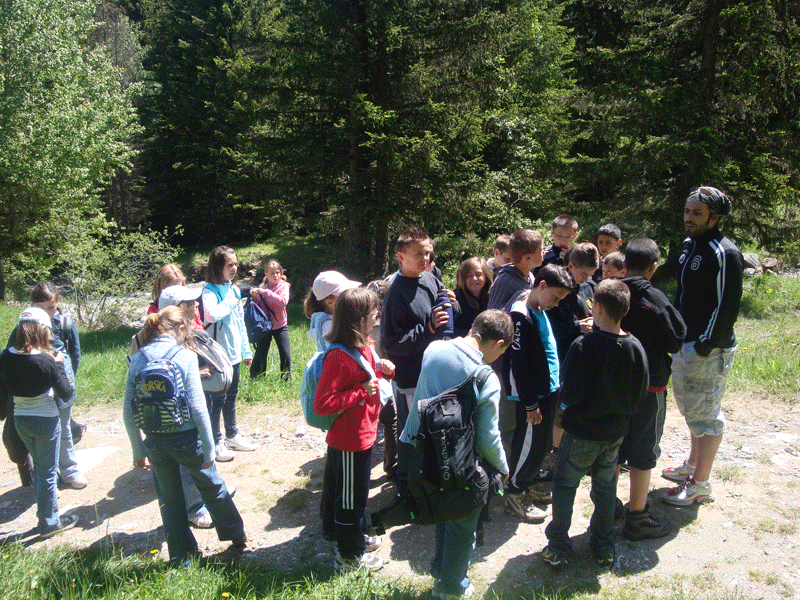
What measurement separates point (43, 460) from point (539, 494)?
12.7ft

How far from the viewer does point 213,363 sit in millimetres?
4590

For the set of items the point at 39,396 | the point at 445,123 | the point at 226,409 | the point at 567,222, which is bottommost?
the point at 226,409

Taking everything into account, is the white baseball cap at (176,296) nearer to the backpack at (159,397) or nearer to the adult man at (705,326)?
the backpack at (159,397)

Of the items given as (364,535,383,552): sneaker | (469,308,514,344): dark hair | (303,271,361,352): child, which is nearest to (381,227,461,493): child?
(303,271,361,352): child

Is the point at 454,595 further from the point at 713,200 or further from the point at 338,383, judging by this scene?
the point at 713,200

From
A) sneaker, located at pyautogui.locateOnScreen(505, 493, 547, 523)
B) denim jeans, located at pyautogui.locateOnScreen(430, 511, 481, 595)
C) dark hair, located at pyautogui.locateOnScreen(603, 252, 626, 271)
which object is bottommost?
sneaker, located at pyautogui.locateOnScreen(505, 493, 547, 523)

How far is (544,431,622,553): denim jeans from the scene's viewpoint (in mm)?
3504

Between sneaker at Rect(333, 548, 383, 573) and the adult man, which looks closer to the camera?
sneaker at Rect(333, 548, 383, 573)

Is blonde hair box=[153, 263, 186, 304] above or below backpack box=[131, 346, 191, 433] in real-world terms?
above

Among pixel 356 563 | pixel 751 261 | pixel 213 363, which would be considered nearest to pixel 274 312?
pixel 213 363

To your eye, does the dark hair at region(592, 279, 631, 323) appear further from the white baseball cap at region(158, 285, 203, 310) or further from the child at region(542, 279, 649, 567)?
the white baseball cap at region(158, 285, 203, 310)

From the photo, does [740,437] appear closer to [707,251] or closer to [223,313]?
[707,251]

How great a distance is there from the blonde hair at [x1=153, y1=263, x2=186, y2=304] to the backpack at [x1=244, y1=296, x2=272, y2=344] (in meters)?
1.86

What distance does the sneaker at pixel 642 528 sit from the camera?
3.87 m
